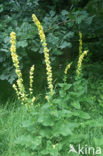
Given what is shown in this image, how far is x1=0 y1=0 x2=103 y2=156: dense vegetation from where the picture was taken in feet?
8.16

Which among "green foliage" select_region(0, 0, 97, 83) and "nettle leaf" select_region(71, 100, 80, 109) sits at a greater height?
"green foliage" select_region(0, 0, 97, 83)

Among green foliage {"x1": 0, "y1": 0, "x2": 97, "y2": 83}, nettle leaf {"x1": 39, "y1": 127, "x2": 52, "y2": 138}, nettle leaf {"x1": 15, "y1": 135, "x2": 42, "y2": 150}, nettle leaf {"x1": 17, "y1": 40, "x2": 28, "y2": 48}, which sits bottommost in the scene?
nettle leaf {"x1": 15, "y1": 135, "x2": 42, "y2": 150}

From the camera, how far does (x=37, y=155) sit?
8.25ft

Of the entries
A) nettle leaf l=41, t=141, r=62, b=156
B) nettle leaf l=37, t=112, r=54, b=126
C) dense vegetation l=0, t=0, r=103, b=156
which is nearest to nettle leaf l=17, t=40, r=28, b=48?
dense vegetation l=0, t=0, r=103, b=156

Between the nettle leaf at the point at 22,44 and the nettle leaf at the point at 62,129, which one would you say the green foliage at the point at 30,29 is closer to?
the nettle leaf at the point at 22,44

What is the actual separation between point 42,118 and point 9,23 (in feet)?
5.51

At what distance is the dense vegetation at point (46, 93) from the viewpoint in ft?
8.16

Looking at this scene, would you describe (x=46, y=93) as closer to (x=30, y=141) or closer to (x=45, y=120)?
A: (x=45, y=120)

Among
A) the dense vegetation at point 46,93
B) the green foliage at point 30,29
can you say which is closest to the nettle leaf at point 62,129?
the dense vegetation at point 46,93

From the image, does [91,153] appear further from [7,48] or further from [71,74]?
[71,74]

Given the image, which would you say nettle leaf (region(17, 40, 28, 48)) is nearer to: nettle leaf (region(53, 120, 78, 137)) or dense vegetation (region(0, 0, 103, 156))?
dense vegetation (region(0, 0, 103, 156))

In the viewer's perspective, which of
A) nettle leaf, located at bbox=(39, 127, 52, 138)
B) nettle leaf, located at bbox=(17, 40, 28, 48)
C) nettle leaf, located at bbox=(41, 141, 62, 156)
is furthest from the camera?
nettle leaf, located at bbox=(17, 40, 28, 48)

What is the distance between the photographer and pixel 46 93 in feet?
9.16

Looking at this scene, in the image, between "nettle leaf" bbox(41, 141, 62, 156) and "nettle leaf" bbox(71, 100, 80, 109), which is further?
"nettle leaf" bbox(71, 100, 80, 109)
